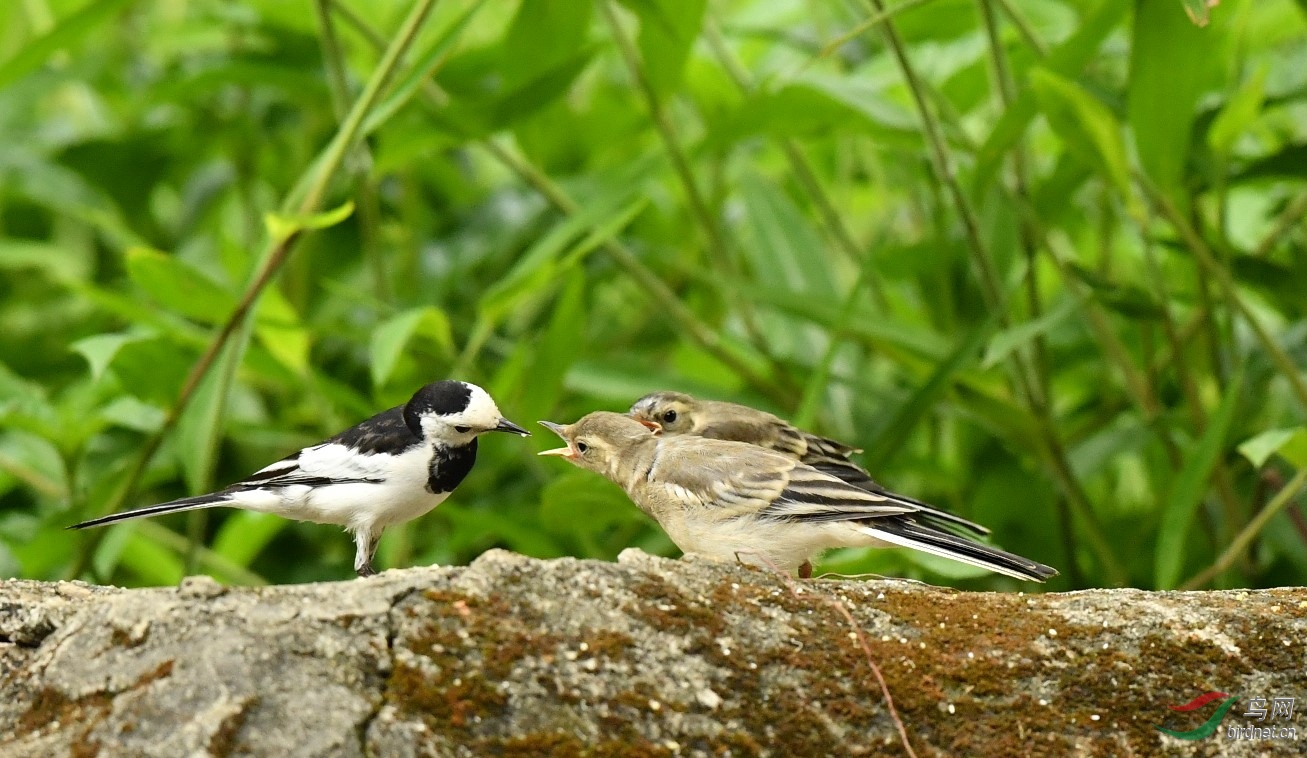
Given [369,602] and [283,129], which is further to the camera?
[283,129]

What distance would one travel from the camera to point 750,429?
443 centimetres

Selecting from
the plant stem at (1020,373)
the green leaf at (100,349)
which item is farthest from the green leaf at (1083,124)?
the green leaf at (100,349)

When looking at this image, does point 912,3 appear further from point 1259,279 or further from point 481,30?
point 481,30

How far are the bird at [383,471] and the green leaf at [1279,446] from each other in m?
1.82

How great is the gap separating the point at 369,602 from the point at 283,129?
4.73 meters

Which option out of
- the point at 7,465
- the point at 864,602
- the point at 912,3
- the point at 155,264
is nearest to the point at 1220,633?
the point at 864,602

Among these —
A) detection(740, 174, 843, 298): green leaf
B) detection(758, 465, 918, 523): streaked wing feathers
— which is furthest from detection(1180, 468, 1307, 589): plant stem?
detection(740, 174, 843, 298): green leaf

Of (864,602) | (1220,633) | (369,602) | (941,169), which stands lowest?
(369,602)

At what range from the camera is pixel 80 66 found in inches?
249

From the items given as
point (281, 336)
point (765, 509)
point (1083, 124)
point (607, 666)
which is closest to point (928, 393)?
point (1083, 124)

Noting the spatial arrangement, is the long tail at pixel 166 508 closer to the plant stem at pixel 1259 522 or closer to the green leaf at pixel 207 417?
the green leaf at pixel 207 417

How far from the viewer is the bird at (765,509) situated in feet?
10.8

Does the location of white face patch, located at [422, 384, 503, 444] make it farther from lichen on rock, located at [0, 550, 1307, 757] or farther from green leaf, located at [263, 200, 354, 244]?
lichen on rock, located at [0, 550, 1307, 757]

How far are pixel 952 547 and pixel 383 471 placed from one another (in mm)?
1367
